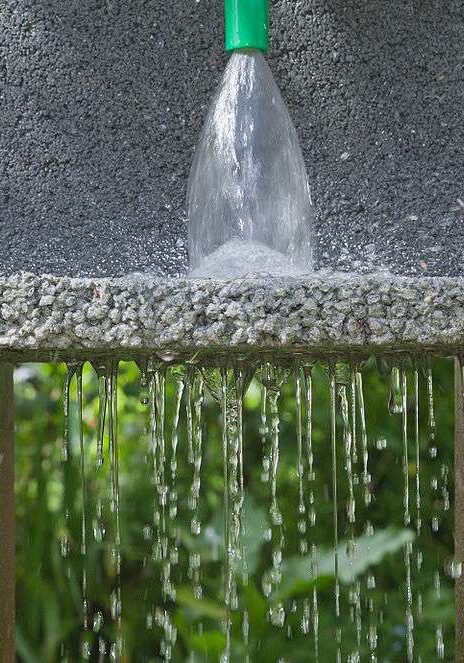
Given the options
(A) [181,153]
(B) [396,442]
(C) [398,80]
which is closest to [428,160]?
(C) [398,80]

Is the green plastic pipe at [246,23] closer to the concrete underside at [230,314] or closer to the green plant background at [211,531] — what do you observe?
the concrete underside at [230,314]

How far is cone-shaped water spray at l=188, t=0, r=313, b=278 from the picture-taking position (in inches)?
31.6

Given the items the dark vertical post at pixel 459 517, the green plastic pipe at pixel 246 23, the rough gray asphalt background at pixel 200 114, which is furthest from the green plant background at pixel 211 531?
the green plastic pipe at pixel 246 23

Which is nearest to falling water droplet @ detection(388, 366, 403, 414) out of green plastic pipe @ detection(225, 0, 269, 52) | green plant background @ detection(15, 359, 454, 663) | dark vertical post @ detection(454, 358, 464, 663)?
dark vertical post @ detection(454, 358, 464, 663)

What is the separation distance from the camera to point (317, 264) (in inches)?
Answer: 35.3

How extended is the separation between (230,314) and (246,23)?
11.9 inches

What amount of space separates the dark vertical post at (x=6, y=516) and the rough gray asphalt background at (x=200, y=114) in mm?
186

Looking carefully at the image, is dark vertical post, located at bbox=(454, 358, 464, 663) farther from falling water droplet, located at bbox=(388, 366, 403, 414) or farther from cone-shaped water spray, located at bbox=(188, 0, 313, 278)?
cone-shaped water spray, located at bbox=(188, 0, 313, 278)

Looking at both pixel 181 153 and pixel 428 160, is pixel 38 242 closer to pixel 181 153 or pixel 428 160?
pixel 181 153

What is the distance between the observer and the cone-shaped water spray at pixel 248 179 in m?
0.80

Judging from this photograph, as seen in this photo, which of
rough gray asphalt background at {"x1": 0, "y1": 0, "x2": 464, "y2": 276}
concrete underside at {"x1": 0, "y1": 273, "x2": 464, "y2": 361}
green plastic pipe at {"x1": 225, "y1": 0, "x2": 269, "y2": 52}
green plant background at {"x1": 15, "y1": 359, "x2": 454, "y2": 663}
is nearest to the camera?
concrete underside at {"x1": 0, "y1": 273, "x2": 464, "y2": 361}

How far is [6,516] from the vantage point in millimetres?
942

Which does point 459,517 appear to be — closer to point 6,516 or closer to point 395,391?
point 395,391

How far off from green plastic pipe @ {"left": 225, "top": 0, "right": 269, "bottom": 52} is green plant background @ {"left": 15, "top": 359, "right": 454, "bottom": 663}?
933mm
